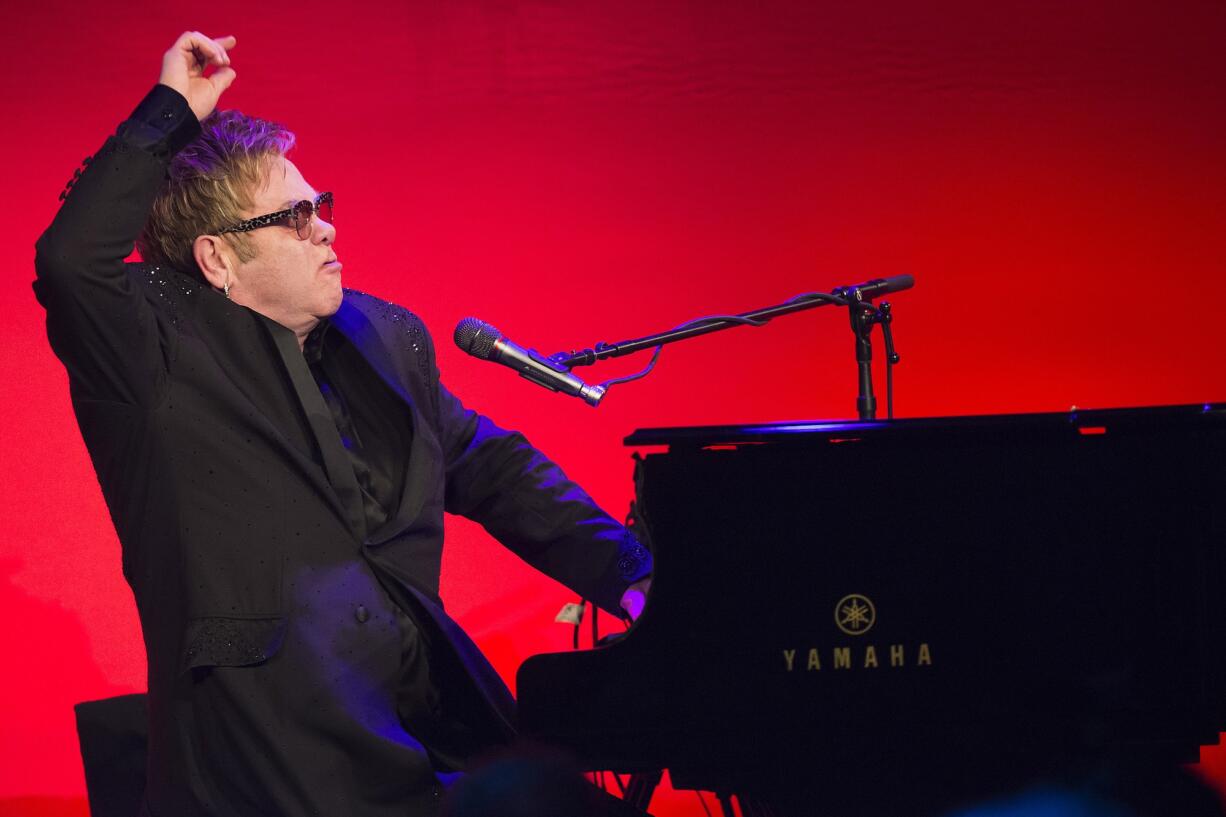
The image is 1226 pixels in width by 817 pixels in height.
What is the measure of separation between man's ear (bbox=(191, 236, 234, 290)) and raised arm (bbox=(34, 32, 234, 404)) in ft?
Result: 0.85

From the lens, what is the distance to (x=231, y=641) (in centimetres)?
188

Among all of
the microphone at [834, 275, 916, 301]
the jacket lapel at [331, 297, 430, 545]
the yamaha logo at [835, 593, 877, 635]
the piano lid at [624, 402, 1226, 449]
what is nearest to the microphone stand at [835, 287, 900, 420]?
the microphone at [834, 275, 916, 301]

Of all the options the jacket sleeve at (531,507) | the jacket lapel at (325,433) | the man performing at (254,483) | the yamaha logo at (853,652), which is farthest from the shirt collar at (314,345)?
the yamaha logo at (853,652)

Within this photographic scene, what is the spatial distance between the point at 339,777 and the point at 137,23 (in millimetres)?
2312

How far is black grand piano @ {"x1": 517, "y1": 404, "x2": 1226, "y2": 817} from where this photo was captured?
1607 millimetres

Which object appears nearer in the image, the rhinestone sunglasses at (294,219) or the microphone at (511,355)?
the microphone at (511,355)

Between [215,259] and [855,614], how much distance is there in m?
1.39

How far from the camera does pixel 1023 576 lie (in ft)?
5.35

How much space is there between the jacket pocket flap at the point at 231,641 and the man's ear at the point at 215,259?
67cm

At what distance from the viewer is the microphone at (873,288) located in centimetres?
199

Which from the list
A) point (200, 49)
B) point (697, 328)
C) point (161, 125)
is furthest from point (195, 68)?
point (697, 328)

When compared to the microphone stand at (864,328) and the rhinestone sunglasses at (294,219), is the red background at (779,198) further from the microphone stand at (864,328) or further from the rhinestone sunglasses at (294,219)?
the microphone stand at (864,328)

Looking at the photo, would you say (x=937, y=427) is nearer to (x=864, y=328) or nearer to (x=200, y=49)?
(x=864, y=328)

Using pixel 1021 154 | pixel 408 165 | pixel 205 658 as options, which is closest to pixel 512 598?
pixel 408 165
